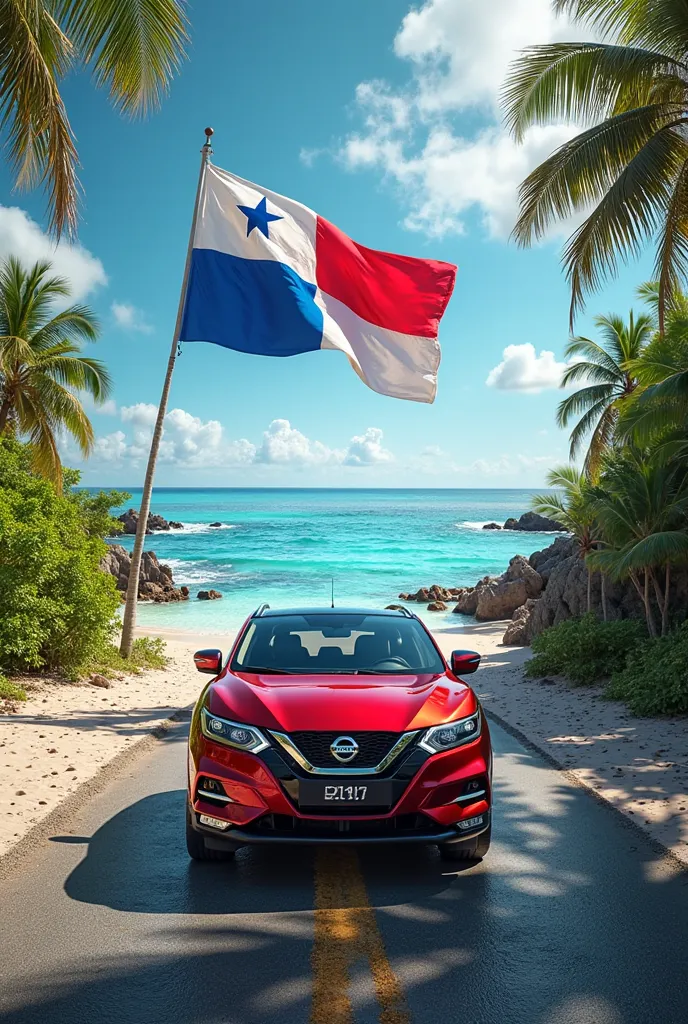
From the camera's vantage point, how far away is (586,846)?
17.9ft

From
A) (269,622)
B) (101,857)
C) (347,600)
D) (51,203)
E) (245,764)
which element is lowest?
(347,600)

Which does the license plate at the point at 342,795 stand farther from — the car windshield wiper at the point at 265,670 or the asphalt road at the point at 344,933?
the car windshield wiper at the point at 265,670

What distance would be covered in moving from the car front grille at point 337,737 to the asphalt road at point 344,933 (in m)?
0.72

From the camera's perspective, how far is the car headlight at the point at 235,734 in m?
4.72

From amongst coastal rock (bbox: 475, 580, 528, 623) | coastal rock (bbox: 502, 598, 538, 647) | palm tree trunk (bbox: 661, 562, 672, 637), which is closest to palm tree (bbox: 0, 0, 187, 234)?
palm tree trunk (bbox: 661, 562, 672, 637)

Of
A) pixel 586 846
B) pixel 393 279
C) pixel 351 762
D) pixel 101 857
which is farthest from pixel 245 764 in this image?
pixel 393 279

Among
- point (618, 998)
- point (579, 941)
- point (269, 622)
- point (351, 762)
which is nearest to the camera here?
point (618, 998)

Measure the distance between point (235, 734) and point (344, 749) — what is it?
666 millimetres

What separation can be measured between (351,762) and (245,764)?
23.9 inches

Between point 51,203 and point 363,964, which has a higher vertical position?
point 51,203

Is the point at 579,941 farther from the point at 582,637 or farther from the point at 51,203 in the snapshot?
the point at 582,637

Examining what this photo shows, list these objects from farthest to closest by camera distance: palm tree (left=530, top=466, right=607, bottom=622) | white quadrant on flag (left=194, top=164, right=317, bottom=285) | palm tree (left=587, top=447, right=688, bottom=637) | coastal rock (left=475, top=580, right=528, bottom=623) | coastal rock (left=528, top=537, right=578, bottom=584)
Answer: coastal rock (left=528, top=537, right=578, bottom=584), coastal rock (left=475, top=580, right=528, bottom=623), palm tree (left=530, top=466, right=607, bottom=622), palm tree (left=587, top=447, right=688, bottom=637), white quadrant on flag (left=194, top=164, right=317, bottom=285)

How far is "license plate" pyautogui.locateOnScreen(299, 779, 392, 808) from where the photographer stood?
4.53m

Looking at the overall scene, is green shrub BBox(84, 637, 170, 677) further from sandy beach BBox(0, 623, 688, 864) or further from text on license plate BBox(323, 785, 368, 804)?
text on license plate BBox(323, 785, 368, 804)
